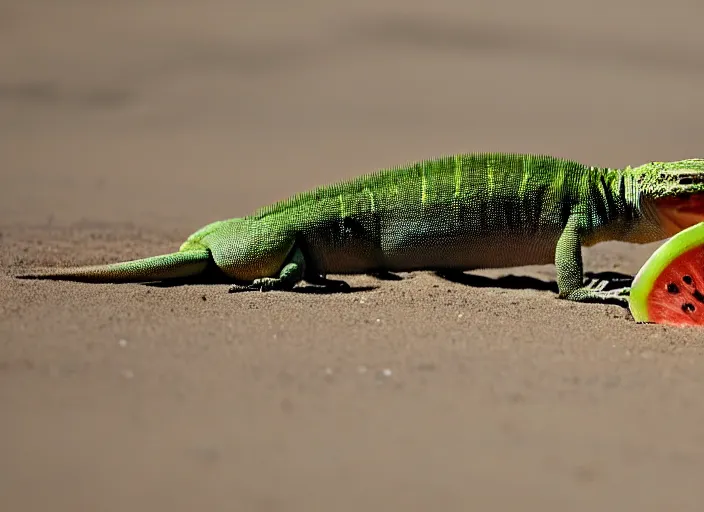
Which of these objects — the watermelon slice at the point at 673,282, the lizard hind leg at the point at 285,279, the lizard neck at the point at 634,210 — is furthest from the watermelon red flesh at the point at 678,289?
the lizard hind leg at the point at 285,279

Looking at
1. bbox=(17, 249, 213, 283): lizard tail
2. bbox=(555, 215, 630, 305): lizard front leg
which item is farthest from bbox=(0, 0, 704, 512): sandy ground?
bbox=(17, 249, 213, 283): lizard tail

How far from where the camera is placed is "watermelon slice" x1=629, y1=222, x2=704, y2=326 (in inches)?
277

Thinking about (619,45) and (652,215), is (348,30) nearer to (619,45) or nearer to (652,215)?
(619,45)

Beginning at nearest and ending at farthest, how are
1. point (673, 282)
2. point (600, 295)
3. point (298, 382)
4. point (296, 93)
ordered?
1. point (298, 382)
2. point (673, 282)
3. point (600, 295)
4. point (296, 93)

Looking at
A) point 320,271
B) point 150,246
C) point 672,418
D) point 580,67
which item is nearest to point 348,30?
point 580,67

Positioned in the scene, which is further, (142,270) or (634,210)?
(634,210)

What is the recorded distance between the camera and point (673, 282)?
704 cm

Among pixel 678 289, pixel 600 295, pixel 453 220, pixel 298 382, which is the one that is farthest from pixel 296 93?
pixel 298 382

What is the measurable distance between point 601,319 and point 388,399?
2945 mm

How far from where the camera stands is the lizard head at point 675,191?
8086 millimetres

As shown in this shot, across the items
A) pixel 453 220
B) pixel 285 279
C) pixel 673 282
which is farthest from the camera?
pixel 453 220

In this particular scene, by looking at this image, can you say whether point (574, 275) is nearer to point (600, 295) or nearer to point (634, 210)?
point (600, 295)

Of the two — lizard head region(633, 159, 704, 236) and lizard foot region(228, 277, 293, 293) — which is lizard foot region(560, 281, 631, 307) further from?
lizard foot region(228, 277, 293, 293)

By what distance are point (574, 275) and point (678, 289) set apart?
1155mm
